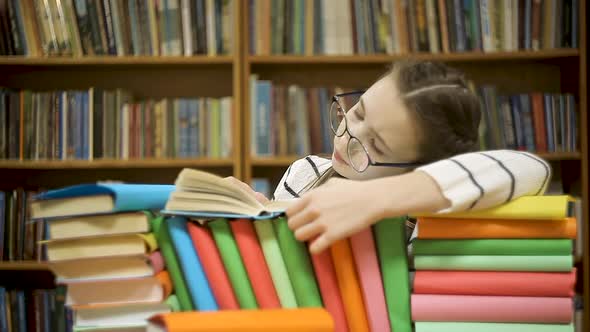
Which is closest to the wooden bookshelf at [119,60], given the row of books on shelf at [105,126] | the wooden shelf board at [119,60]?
the wooden shelf board at [119,60]

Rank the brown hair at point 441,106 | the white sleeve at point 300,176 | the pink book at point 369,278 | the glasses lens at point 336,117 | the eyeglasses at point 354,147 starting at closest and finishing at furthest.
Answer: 1. the pink book at point 369,278
2. the brown hair at point 441,106
3. the eyeglasses at point 354,147
4. the glasses lens at point 336,117
5. the white sleeve at point 300,176

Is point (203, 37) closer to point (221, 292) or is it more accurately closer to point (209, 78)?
point (209, 78)

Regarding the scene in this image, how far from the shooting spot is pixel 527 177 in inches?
33.8

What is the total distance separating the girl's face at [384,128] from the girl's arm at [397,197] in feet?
0.51

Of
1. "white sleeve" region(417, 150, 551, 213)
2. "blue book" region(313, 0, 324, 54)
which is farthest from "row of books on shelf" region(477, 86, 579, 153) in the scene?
"white sleeve" region(417, 150, 551, 213)

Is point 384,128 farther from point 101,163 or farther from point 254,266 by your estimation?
point 101,163

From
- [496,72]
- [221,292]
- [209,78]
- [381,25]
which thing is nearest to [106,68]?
[209,78]

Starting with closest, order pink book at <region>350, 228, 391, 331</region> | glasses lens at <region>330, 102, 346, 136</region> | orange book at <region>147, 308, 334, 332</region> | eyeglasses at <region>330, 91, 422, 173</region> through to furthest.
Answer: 1. orange book at <region>147, 308, 334, 332</region>
2. pink book at <region>350, 228, 391, 331</region>
3. eyeglasses at <region>330, 91, 422, 173</region>
4. glasses lens at <region>330, 102, 346, 136</region>

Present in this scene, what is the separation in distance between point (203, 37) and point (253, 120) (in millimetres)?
374

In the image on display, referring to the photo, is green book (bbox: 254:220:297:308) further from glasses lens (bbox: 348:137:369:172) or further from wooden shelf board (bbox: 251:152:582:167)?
wooden shelf board (bbox: 251:152:582:167)

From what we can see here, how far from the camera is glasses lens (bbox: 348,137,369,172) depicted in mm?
1034

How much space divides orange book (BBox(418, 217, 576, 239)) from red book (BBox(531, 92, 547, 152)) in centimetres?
171

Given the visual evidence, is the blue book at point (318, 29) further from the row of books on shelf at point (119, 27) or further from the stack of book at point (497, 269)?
the stack of book at point (497, 269)

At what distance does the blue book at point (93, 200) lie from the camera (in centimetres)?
75
